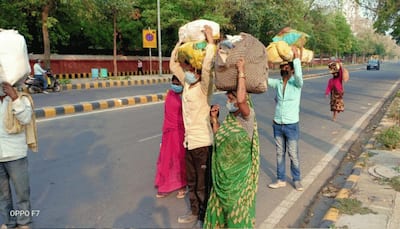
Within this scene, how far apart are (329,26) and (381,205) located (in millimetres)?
51565

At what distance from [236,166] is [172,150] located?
1705 millimetres

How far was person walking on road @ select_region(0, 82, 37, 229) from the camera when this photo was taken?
10.9 ft

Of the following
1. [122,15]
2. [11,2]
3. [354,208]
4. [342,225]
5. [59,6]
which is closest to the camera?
[342,225]

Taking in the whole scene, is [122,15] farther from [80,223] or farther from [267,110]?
[80,223]

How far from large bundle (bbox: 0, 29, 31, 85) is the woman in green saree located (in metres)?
1.84

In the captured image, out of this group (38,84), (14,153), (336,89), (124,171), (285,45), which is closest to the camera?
(14,153)

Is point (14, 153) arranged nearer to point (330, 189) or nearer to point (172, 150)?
point (172, 150)

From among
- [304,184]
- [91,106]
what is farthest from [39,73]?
[304,184]

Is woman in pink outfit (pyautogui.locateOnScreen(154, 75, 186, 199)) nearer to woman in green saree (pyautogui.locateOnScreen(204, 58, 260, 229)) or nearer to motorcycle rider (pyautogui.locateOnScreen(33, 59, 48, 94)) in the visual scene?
woman in green saree (pyautogui.locateOnScreen(204, 58, 260, 229))

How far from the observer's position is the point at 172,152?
4359 mm

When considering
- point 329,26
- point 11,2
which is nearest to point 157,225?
point 11,2

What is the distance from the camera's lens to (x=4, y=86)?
327 cm

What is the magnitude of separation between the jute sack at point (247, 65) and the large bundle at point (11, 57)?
1.77 metres

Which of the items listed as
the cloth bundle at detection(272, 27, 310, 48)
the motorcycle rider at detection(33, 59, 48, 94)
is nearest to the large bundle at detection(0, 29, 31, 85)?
the cloth bundle at detection(272, 27, 310, 48)
